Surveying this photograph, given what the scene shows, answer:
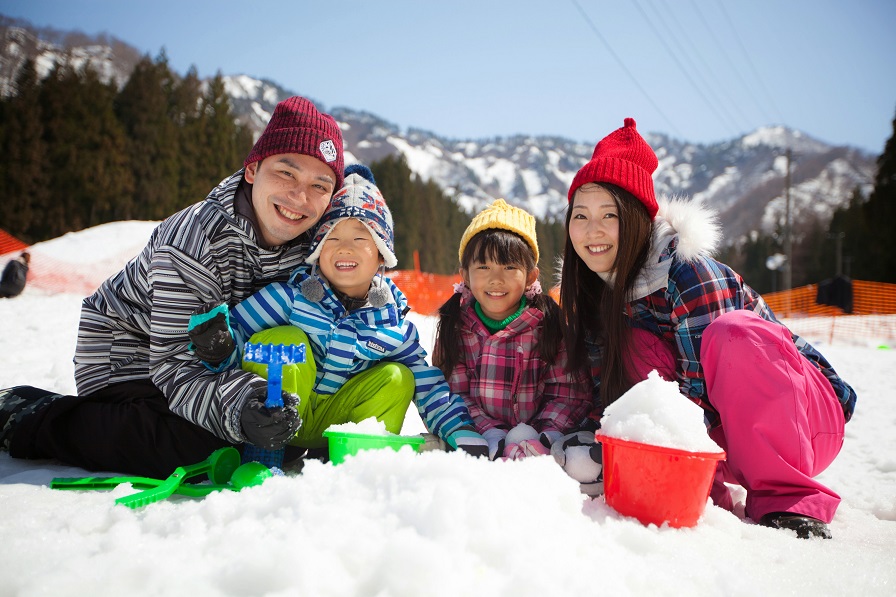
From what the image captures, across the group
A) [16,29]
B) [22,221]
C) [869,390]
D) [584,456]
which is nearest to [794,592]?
[584,456]

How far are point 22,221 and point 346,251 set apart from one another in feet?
67.2

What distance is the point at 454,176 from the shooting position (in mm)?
161625

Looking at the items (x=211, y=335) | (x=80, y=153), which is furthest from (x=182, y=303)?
(x=80, y=153)

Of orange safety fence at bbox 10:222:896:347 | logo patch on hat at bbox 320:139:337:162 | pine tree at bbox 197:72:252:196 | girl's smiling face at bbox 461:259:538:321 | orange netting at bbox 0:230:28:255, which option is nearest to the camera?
logo patch on hat at bbox 320:139:337:162

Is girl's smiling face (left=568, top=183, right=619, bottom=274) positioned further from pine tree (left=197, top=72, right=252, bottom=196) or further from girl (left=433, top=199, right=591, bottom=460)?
pine tree (left=197, top=72, right=252, bottom=196)

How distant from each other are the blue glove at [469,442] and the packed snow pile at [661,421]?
0.70 metres

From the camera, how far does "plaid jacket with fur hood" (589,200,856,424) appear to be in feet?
6.81

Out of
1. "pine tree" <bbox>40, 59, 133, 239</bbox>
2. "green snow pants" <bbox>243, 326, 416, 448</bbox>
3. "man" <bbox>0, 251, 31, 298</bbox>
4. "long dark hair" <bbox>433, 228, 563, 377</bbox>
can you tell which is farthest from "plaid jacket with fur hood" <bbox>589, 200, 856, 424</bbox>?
"pine tree" <bbox>40, 59, 133, 239</bbox>

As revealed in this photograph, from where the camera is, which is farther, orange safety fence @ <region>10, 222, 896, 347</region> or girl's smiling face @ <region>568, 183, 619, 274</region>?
orange safety fence @ <region>10, 222, 896, 347</region>

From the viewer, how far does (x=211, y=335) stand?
6.33ft

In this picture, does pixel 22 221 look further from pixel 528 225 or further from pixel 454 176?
pixel 454 176

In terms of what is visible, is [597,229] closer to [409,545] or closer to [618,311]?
[618,311]

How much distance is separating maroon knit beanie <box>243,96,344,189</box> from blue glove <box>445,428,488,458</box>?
3.99 feet

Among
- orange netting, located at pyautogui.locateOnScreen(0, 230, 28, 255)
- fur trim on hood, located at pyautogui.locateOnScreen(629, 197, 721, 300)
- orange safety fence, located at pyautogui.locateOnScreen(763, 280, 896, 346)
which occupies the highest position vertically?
orange netting, located at pyautogui.locateOnScreen(0, 230, 28, 255)
